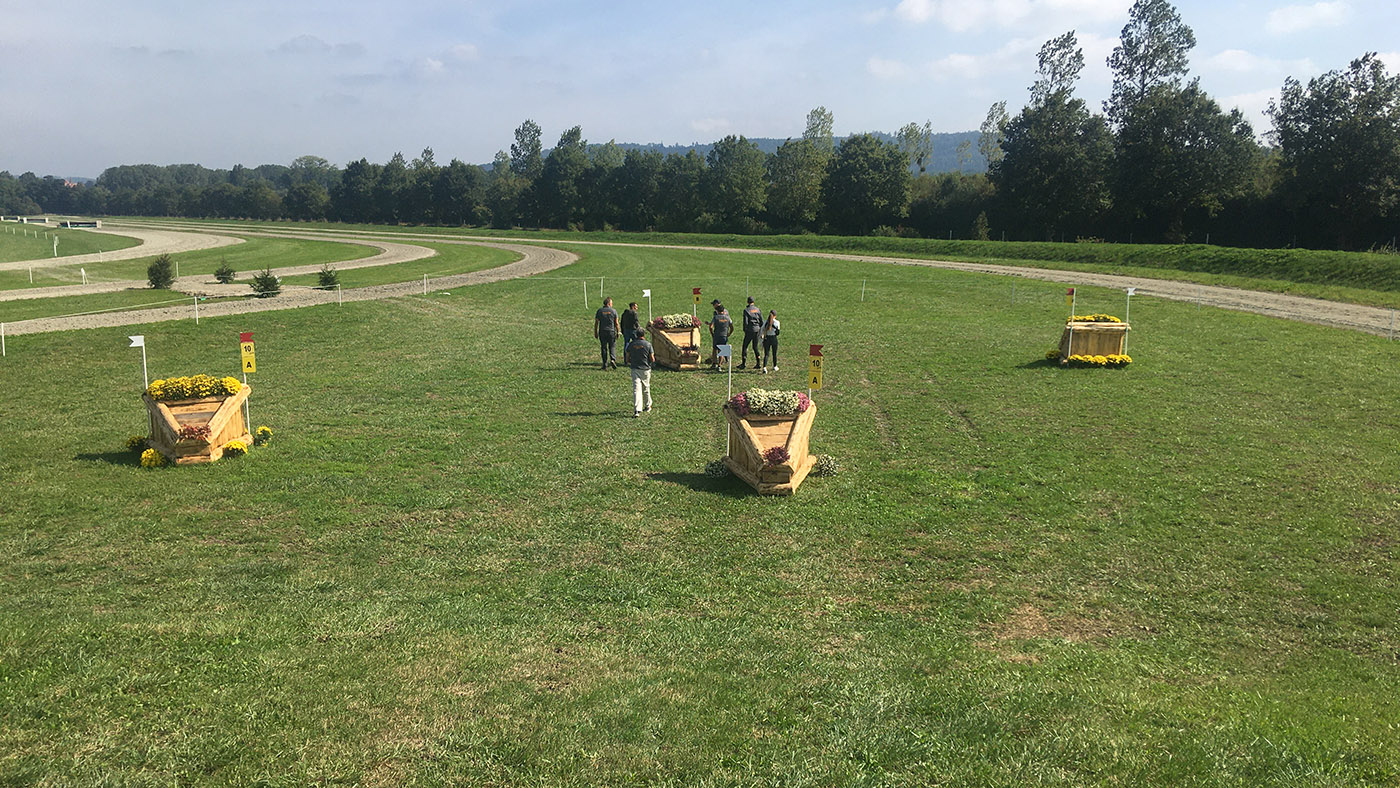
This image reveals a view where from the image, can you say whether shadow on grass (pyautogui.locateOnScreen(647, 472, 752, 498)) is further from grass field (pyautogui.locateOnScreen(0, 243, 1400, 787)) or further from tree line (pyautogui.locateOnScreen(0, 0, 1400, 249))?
tree line (pyautogui.locateOnScreen(0, 0, 1400, 249))

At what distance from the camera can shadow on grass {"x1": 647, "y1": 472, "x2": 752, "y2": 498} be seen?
13.9 m

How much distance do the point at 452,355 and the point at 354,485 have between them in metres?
13.4

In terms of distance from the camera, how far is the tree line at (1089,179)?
6159 cm

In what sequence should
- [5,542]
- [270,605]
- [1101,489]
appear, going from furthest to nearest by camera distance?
[1101,489]
[5,542]
[270,605]

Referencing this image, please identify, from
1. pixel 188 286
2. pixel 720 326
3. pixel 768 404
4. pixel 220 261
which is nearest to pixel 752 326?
pixel 720 326

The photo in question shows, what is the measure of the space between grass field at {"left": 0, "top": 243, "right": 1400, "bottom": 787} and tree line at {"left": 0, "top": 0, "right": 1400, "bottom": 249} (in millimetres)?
52437

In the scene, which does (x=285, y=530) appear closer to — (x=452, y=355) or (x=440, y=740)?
(x=440, y=740)

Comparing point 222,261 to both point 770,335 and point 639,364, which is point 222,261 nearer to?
point 770,335

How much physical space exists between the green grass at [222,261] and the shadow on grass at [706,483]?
148ft

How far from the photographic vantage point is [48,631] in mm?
8281

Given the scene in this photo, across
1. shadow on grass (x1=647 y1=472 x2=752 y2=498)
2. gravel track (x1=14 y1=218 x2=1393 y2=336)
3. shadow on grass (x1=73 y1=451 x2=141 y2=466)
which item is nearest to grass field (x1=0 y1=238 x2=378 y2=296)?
gravel track (x1=14 y1=218 x2=1393 y2=336)

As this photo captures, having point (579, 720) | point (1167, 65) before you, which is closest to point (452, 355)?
point (579, 720)

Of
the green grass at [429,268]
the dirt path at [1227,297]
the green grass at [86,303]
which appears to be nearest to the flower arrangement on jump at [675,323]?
the green grass at [86,303]

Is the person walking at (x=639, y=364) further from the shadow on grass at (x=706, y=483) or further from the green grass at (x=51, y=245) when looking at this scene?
the green grass at (x=51, y=245)
